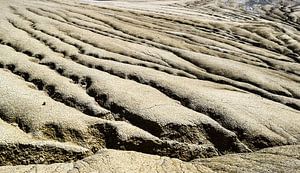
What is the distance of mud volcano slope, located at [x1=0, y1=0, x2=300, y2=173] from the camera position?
7312 mm

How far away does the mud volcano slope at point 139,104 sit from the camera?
288 inches

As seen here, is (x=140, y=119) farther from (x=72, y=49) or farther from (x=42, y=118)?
(x=72, y=49)

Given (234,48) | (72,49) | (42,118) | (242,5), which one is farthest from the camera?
(242,5)

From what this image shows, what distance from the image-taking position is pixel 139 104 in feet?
28.9

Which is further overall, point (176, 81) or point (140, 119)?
point (176, 81)

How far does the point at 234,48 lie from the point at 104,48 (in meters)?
5.39

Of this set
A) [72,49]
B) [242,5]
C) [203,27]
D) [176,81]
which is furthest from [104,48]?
[242,5]

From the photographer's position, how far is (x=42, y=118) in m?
7.90

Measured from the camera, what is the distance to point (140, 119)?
8.34 m

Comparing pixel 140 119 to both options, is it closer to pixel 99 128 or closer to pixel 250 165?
pixel 99 128

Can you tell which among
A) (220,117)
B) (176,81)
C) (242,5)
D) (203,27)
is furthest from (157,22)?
(242,5)

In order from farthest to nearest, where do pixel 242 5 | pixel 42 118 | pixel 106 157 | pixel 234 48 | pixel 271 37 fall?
pixel 242 5 < pixel 271 37 < pixel 234 48 < pixel 42 118 < pixel 106 157

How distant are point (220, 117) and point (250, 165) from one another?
156 cm

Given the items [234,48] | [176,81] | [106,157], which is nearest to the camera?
[106,157]
